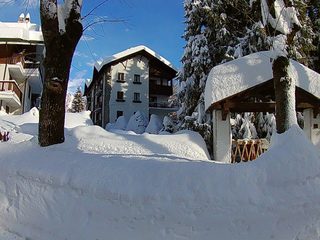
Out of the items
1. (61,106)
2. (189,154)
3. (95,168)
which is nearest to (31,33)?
(189,154)

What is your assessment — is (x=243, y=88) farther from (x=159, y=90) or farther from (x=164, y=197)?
(x=159, y=90)

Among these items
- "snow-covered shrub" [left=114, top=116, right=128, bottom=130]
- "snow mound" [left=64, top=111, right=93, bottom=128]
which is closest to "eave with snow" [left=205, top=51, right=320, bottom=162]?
"snow mound" [left=64, top=111, right=93, bottom=128]

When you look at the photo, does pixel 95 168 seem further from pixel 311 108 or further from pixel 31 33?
pixel 31 33

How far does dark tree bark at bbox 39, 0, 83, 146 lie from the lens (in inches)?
228

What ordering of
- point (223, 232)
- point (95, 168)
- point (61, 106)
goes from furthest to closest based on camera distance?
point (61, 106)
point (95, 168)
point (223, 232)

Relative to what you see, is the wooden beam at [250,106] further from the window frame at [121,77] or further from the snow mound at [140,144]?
the window frame at [121,77]

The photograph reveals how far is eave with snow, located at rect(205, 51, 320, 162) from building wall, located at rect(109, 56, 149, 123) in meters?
27.5

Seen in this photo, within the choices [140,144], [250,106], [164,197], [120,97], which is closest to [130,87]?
[120,97]

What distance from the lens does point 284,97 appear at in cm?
703

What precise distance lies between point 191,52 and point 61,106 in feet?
48.5

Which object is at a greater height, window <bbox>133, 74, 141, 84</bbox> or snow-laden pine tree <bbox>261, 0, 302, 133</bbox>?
window <bbox>133, 74, 141, 84</bbox>

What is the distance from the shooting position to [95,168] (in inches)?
176

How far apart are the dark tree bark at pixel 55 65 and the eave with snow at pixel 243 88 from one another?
650cm

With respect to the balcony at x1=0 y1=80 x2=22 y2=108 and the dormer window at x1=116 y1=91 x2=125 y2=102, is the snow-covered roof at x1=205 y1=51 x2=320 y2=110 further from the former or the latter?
the dormer window at x1=116 y1=91 x2=125 y2=102
